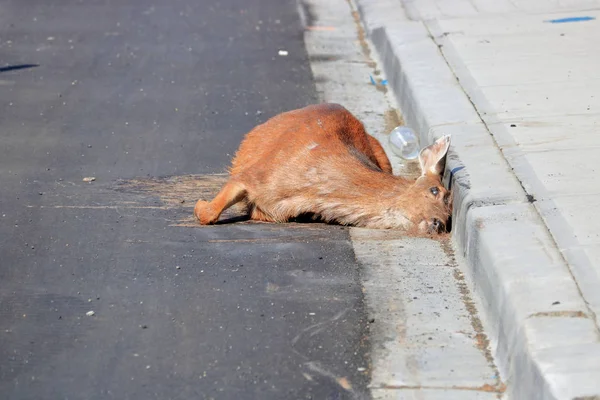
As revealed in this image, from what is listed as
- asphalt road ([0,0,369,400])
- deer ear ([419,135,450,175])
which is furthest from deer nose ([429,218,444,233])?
asphalt road ([0,0,369,400])

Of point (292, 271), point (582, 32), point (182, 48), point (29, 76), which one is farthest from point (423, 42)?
point (292, 271)

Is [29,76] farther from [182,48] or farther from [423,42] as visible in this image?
[423,42]

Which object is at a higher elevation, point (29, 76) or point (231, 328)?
point (231, 328)

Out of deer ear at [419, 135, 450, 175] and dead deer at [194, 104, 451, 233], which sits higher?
deer ear at [419, 135, 450, 175]

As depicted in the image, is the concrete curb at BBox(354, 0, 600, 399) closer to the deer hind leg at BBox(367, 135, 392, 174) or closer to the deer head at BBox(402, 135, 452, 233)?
the deer head at BBox(402, 135, 452, 233)

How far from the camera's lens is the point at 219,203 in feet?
22.6

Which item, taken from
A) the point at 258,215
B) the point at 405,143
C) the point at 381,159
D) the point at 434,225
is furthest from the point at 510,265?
the point at 405,143

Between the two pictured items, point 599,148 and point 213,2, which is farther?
point 213,2

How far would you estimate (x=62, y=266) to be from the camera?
20.0 ft

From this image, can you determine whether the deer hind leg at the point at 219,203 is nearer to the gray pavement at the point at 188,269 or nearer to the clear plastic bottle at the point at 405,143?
the gray pavement at the point at 188,269

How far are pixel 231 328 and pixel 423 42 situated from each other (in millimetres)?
5368

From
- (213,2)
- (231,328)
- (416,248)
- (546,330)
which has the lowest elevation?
(213,2)

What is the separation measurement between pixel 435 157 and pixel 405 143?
1.60m

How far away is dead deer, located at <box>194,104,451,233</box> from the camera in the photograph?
662 centimetres
